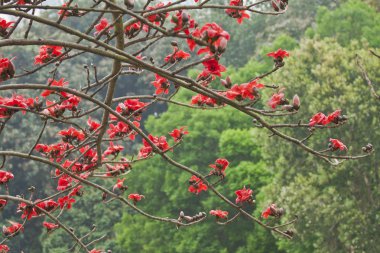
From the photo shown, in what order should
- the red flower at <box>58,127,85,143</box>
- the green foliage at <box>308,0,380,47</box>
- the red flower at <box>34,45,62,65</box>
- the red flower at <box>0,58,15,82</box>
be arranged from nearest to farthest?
the red flower at <box>0,58,15,82</box>, the red flower at <box>34,45,62,65</box>, the red flower at <box>58,127,85,143</box>, the green foliage at <box>308,0,380,47</box>

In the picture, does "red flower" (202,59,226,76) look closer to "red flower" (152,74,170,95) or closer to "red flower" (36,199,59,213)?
"red flower" (152,74,170,95)

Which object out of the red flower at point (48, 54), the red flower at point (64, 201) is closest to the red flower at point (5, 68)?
the red flower at point (48, 54)

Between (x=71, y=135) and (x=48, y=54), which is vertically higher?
(x=48, y=54)

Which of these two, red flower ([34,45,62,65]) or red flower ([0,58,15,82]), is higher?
red flower ([0,58,15,82])

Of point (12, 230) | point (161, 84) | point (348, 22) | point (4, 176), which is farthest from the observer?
point (348, 22)

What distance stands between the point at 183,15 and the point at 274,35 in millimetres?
29949

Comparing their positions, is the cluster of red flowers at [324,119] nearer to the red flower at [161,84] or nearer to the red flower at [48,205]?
the red flower at [161,84]


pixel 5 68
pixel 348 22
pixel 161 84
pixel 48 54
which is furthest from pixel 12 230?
pixel 348 22

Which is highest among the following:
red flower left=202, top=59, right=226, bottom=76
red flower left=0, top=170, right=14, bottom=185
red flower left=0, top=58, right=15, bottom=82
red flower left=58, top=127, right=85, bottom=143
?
red flower left=0, top=58, right=15, bottom=82

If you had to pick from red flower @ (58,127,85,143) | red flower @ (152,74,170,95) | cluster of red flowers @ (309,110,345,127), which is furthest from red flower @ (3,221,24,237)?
cluster of red flowers @ (309,110,345,127)

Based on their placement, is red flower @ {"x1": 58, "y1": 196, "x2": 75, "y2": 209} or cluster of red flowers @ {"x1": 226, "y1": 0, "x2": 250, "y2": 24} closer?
cluster of red flowers @ {"x1": 226, "y1": 0, "x2": 250, "y2": 24}

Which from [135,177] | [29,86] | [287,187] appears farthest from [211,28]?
[135,177]

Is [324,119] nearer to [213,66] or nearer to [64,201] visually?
[213,66]

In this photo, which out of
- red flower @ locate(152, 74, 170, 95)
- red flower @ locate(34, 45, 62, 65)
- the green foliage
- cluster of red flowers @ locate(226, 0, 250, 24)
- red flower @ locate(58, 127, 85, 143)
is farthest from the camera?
the green foliage
